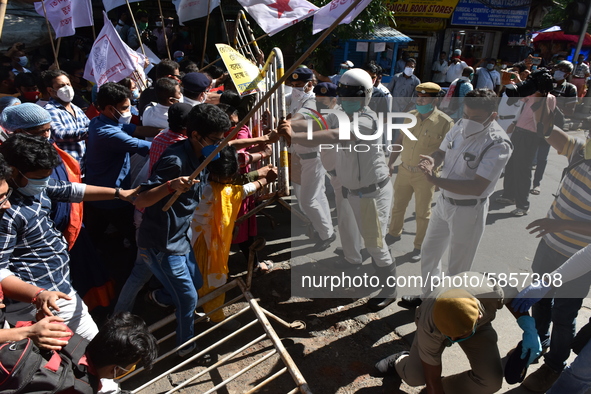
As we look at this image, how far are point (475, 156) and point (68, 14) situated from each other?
4.86 m

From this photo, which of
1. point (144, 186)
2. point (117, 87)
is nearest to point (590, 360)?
point (144, 186)

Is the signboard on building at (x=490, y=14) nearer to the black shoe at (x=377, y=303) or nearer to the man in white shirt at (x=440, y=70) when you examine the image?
the man in white shirt at (x=440, y=70)

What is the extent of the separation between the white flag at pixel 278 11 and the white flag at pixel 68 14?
2014 millimetres

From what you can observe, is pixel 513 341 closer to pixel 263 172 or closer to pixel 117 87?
pixel 263 172

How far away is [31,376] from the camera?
1.49 m

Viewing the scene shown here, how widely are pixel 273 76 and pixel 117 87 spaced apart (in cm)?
129

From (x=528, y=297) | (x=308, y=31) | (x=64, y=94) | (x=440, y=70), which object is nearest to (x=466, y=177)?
(x=528, y=297)

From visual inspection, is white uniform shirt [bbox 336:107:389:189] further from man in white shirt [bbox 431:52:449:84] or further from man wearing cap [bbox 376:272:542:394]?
man in white shirt [bbox 431:52:449:84]

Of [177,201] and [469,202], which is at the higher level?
[177,201]

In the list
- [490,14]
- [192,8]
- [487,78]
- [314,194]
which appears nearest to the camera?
[314,194]

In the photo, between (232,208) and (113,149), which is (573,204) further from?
(113,149)

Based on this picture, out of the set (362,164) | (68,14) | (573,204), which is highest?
(68,14)

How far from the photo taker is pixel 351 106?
134 inches

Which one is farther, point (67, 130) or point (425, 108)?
point (425, 108)
